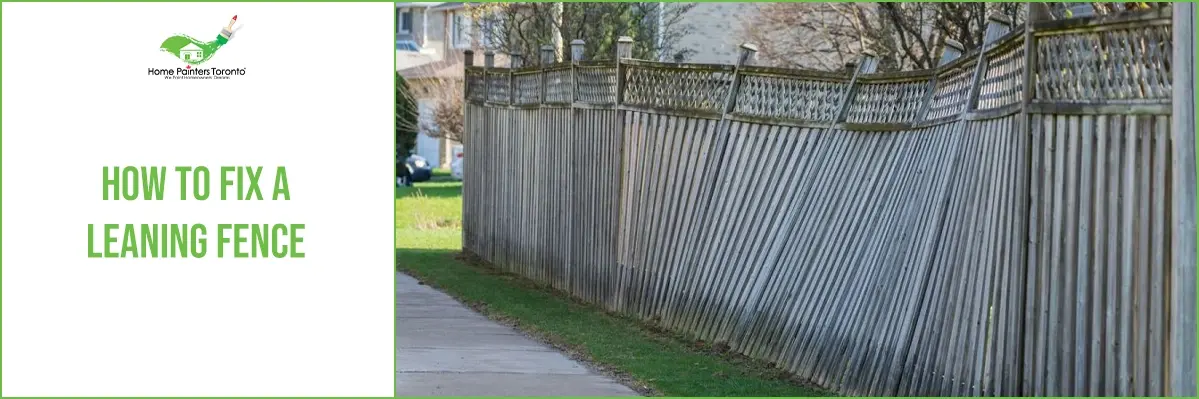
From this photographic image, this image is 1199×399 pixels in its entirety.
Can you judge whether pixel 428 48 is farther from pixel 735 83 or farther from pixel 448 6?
pixel 735 83

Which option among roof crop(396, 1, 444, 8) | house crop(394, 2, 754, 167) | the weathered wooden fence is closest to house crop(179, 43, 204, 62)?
the weathered wooden fence

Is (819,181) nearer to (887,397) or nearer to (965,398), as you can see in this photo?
(887,397)

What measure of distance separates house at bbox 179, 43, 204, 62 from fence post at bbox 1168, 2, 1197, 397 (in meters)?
3.78

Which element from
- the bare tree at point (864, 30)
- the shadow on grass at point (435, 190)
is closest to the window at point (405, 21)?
the shadow on grass at point (435, 190)

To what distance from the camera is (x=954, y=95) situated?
7223 mm

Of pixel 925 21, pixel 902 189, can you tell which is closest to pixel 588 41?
pixel 925 21

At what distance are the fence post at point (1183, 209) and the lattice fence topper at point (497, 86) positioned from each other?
11.2 metres

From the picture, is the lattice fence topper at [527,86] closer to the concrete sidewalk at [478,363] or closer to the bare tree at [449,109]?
the concrete sidewalk at [478,363]

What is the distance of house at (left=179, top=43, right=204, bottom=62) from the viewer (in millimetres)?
6535

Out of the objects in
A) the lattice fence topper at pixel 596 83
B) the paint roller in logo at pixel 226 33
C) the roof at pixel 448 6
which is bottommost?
the paint roller in logo at pixel 226 33

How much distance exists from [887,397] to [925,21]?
54.0ft

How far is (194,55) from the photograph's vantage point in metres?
6.55

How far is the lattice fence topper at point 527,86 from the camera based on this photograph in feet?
48.9

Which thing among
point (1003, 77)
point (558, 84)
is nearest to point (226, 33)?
point (1003, 77)
